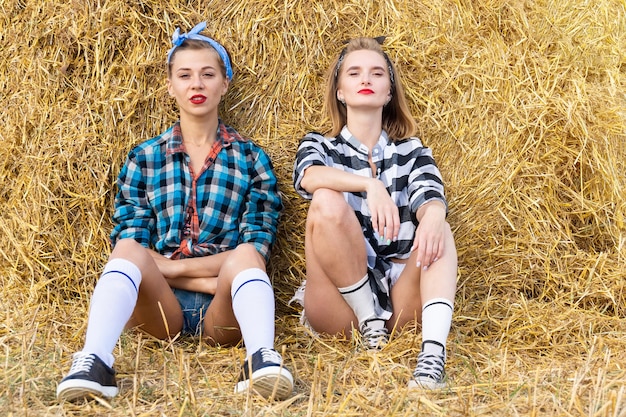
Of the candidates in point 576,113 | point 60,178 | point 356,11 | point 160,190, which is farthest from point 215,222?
point 576,113

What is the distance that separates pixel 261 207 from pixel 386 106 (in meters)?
0.60

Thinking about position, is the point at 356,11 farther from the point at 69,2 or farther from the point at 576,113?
the point at 69,2

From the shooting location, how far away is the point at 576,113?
8.95 ft

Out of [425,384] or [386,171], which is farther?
[386,171]

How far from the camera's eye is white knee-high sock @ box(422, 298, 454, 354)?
7.04ft

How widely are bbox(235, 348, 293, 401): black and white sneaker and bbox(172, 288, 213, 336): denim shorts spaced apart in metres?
0.54

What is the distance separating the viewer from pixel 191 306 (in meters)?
2.49

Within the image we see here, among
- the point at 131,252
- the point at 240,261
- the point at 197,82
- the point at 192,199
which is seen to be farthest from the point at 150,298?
the point at 197,82

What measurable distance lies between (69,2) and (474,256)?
1.76 m

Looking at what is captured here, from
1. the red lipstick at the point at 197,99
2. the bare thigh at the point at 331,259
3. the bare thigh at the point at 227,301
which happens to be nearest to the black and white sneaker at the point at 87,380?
the bare thigh at the point at 227,301

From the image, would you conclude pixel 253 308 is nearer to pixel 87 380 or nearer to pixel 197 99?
pixel 87 380

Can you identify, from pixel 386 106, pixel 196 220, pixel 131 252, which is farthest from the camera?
pixel 386 106

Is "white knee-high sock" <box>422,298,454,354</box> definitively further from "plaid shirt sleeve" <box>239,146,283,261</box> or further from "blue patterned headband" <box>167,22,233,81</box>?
"blue patterned headband" <box>167,22,233,81</box>

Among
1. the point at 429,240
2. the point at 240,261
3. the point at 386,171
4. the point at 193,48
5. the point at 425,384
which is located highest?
the point at 193,48
